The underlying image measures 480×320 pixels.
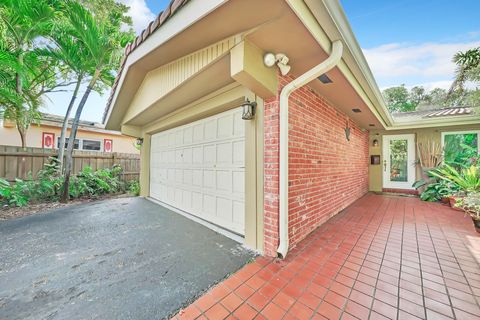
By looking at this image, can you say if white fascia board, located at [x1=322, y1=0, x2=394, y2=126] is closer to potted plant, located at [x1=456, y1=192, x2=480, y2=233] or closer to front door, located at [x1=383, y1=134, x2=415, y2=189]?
potted plant, located at [x1=456, y1=192, x2=480, y2=233]

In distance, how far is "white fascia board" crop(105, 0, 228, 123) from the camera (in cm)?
165

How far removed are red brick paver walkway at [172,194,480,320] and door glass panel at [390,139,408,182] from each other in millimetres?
4480

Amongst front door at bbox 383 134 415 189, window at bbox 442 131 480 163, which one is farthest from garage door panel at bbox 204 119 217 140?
window at bbox 442 131 480 163

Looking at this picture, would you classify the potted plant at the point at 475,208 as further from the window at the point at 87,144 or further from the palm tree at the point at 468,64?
the window at the point at 87,144

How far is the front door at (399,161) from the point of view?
6844mm

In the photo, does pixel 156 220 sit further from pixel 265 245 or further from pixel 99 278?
pixel 265 245

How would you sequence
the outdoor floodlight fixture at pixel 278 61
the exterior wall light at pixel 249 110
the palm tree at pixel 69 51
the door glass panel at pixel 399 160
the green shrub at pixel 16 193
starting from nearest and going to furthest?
the outdoor floodlight fixture at pixel 278 61, the exterior wall light at pixel 249 110, the green shrub at pixel 16 193, the palm tree at pixel 69 51, the door glass panel at pixel 399 160

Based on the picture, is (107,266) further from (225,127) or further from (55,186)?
(55,186)

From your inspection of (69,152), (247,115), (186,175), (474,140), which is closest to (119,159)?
(69,152)

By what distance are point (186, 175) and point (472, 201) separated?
5.60 meters

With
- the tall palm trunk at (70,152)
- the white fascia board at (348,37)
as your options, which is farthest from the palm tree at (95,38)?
the white fascia board at (348,37)

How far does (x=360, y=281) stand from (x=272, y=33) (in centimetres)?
265

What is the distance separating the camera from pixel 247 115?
2.52 m

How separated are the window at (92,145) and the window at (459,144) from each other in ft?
48.1
